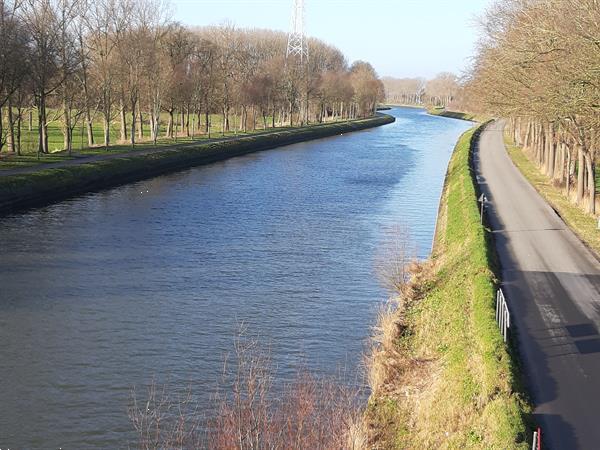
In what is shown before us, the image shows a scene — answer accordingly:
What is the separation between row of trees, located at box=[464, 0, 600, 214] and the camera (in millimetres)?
26203

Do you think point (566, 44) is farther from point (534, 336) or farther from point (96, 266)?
point (96, 266)

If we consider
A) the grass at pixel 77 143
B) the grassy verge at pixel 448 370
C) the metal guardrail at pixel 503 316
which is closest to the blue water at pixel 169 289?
the grassy verge at pixel 448 370

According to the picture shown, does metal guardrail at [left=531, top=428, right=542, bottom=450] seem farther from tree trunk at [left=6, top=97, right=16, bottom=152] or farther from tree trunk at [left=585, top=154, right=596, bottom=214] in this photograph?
tree trunk at [left=6, top=97, right=16, bottom=152]

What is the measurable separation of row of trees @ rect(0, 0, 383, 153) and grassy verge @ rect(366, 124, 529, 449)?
116ft

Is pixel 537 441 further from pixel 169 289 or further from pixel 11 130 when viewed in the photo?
pixel 11 130

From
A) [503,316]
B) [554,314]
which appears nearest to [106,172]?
[554,314]

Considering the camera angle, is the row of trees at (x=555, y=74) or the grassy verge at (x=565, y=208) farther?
the grassy verge at (x=565, y=208)

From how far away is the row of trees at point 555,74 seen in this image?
26203mm

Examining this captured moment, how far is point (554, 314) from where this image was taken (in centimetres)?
2056

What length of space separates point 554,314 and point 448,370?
16.8 ft

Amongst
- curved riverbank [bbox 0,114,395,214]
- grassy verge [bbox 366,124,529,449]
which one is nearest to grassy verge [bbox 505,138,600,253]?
grassy verge [bbox 366,124,529,449]

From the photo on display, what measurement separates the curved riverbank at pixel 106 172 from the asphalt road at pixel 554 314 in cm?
2662

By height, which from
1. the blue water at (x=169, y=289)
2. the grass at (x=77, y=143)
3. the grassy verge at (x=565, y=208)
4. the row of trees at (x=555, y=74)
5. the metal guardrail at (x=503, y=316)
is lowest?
the blue water at (x=169, y=289)

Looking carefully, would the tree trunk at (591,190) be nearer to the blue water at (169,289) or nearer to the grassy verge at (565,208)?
the grassy verge at (565,208)
